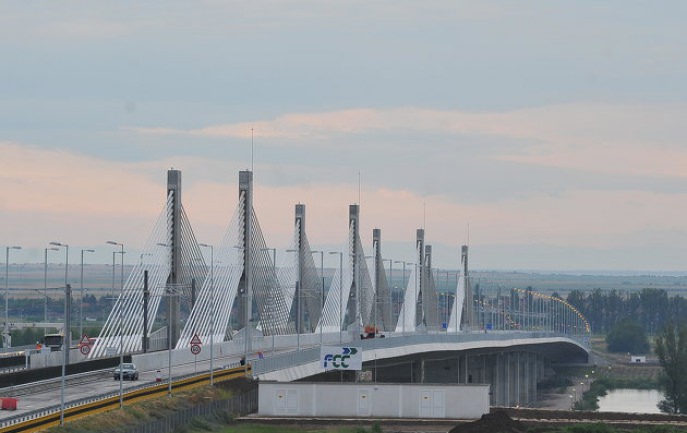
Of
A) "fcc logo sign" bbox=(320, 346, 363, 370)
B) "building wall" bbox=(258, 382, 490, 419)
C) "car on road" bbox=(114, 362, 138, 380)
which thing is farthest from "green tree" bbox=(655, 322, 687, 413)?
"car on road" bbox=(114, 362, 138, 380)

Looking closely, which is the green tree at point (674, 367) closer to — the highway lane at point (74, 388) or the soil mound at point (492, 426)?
the highway lane at point (74, 388)

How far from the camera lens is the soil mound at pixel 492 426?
7350cm

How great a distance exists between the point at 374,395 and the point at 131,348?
27.6 metres

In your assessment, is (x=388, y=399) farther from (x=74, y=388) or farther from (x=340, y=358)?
(x=74, y=388)

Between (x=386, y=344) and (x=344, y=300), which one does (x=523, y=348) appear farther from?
(x=386, y=344)

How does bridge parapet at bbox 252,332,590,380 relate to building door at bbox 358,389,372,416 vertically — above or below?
above

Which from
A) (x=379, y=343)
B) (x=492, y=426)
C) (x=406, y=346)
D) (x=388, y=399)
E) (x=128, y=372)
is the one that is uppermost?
(x=379, y=343)

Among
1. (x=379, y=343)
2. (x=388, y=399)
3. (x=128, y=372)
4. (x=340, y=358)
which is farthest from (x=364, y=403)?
(x=379, y=343)

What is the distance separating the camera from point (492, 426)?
243 feet

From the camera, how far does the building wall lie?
8275 centimetres

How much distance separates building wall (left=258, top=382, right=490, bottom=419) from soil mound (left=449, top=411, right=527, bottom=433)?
583 cm

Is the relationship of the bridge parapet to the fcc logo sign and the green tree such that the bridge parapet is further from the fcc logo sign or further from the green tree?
the green tree

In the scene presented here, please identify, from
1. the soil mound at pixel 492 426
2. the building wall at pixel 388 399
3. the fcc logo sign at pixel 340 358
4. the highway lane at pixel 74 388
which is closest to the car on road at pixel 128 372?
the highway lane at pixel 74 388

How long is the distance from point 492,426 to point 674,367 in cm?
10111
